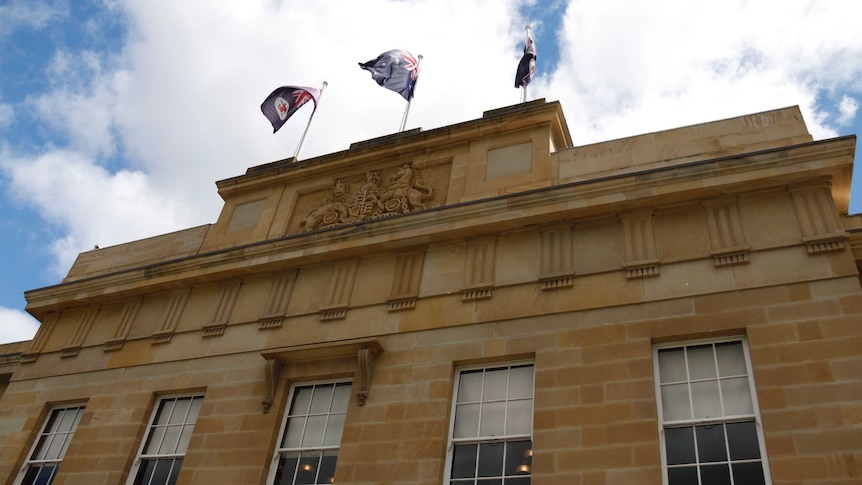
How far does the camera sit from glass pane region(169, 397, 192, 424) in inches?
554

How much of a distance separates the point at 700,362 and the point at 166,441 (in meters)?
9.77

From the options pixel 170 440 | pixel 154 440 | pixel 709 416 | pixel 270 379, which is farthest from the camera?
pixel 154 440

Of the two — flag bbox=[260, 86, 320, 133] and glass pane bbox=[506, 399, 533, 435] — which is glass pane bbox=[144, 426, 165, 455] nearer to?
glass pane bbox=[506, 399, 533, 435]

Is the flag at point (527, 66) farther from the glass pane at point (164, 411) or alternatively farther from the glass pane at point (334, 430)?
the glass pane at point (164, 411)

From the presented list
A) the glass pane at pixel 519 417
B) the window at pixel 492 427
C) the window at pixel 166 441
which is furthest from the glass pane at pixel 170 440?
the glass pane at pixel 519 417

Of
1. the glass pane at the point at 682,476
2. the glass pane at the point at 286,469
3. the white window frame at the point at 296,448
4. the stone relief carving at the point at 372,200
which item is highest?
the stone relief carving at the point at 372,200

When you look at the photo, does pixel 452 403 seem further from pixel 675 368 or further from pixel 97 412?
pixel 97 412

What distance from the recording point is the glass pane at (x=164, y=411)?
1427 centimetres

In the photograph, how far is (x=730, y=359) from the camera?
34.3 feet

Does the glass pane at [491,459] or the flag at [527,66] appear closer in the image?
the glass pane at [491,459]

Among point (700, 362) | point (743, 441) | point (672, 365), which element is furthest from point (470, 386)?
point (743, 441)

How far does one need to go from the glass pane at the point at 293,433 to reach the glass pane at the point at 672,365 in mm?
6153

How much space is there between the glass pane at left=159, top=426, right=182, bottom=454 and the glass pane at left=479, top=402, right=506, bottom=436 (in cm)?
614

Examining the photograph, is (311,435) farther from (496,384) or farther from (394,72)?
(394,72)
